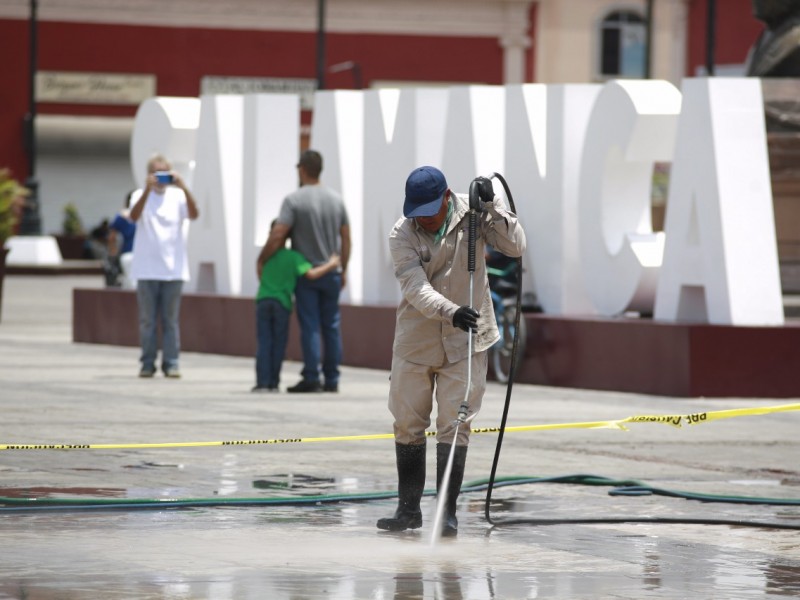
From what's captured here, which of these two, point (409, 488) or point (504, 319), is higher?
point (504, 319)

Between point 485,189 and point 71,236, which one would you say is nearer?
point 485,189

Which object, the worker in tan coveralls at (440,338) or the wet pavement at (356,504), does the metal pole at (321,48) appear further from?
the worker in tan coveralls at (440,338)

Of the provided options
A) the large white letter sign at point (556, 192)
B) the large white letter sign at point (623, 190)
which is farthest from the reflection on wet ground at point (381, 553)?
the large white letter sign at point (556, 192)

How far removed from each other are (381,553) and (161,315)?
28.0ft

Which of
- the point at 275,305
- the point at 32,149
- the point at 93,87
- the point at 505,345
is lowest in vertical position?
the point at 505,345

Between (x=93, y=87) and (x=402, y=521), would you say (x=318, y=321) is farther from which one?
(x=93, y=87)

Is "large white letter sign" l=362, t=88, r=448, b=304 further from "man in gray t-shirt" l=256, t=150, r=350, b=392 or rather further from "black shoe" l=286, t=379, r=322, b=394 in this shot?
"black shoe" l=286, t=379, r=322, b=394

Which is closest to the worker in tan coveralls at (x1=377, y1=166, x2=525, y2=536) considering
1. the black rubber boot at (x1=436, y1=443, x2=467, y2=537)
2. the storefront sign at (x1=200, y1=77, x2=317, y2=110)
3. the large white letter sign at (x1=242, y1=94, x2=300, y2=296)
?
the black rubber boot at (x1=436, y1=443, x2=467, y2=537)

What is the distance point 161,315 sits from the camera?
53.4 feet

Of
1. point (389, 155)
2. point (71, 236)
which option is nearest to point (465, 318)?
point (389, 155)

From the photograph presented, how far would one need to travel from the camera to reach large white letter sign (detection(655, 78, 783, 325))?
14.9 m

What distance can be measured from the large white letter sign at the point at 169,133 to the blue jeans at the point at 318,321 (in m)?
6.34

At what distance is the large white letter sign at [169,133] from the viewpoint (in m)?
21.4

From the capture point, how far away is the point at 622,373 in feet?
50.6
